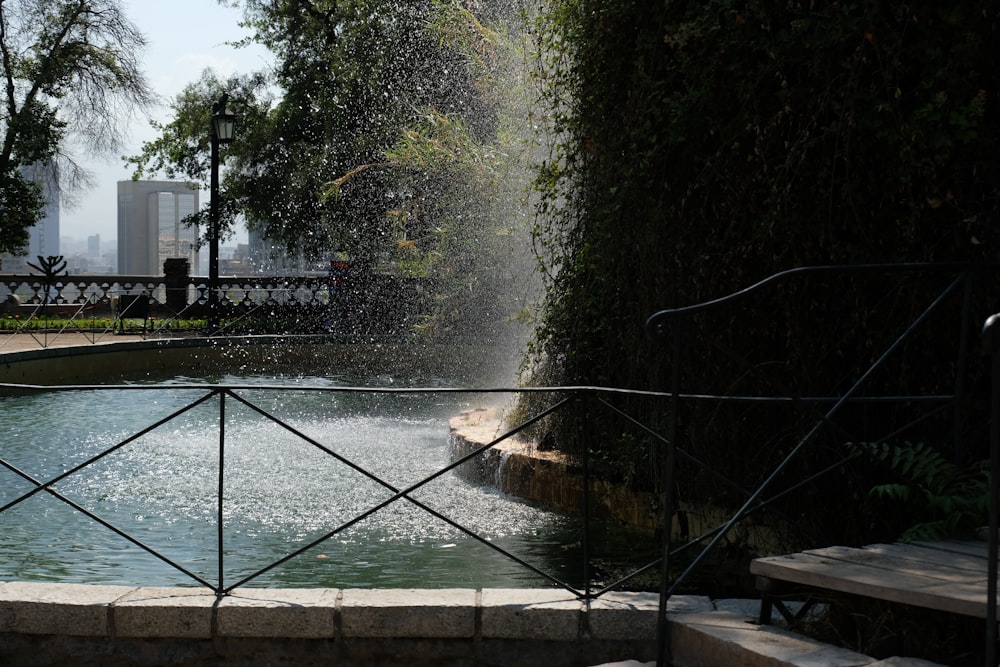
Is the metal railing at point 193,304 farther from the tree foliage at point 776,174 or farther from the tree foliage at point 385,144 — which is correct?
the tree foliage at point 776,174

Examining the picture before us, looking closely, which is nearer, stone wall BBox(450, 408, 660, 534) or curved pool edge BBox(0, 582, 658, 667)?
curved pool edge BBox(0, 582, 658, 667)

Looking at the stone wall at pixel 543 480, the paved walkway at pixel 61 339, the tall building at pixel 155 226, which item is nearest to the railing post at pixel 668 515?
the stone wall at pixel 543 480

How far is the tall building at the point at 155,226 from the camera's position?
2942 centimetres

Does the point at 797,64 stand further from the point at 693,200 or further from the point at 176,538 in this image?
the point at 176,538

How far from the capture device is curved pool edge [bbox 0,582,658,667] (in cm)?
374

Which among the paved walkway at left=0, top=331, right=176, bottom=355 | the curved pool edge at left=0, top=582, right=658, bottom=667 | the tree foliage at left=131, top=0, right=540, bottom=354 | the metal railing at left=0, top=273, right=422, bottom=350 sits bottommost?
the curved pool edge at left=0, top=582, right=658, bottom=667

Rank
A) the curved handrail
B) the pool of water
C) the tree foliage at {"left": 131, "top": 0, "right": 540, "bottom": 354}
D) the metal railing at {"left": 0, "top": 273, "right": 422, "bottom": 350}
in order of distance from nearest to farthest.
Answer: the curved handrail, the pool of water, the tree foliage at {"left": 131, "top": 0, "right": 540, "bottom": 354}, the metal railing at {"left": 0, "top": 273, "right": 422, "bottom": 350}

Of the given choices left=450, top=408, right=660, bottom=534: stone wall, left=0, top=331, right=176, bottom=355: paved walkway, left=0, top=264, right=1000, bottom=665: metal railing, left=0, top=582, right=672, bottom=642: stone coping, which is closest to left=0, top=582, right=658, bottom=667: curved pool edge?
left=0, top=582, right=672, bottom=642: stone coping

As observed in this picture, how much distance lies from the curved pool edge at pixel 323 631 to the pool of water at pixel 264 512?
28cm

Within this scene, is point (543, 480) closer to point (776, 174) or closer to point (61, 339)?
point (776, 174)

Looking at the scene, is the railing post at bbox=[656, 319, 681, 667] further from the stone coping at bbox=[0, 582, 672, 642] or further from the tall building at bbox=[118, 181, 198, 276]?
the tall building at bbox=[118, 181, 198, 276]

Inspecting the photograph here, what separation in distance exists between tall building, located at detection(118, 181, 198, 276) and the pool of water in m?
18.2

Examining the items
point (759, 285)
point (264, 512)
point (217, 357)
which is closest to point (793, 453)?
point (759, 285)

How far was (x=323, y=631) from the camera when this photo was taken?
375 centimetres
